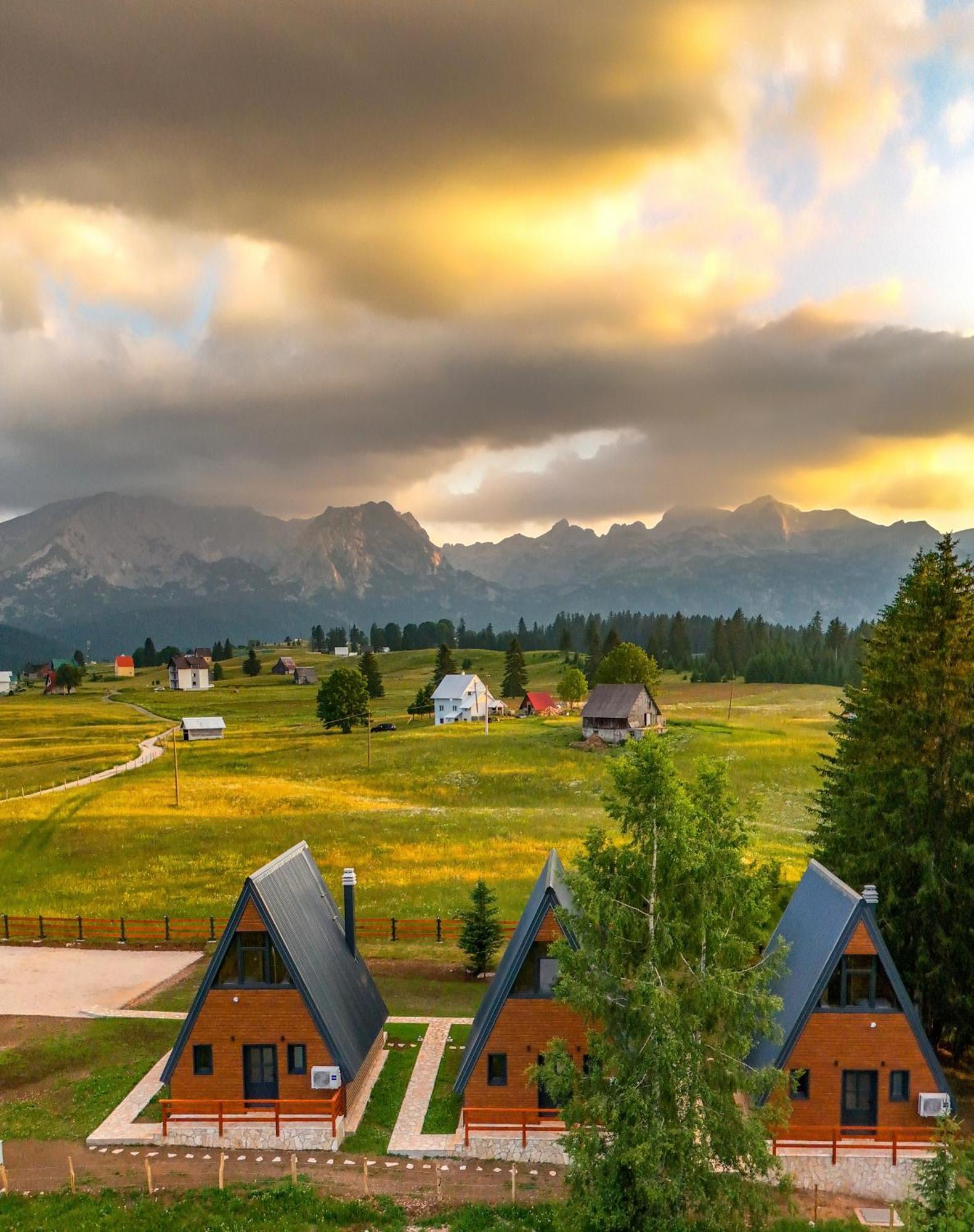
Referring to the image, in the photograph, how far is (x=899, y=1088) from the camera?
2344 cm

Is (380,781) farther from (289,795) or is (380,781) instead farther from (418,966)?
(418,966)

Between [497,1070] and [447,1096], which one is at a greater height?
[497,1070]

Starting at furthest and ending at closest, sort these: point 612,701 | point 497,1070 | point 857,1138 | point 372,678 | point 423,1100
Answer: point 372,678 → point 612,701 → point 423,1100 → point 497,1070 → point 857,1138

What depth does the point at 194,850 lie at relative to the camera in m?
56.2

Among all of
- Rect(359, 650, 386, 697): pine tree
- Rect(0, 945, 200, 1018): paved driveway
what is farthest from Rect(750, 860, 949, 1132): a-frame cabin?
Rect(359, 650, 386, 697): pine tree

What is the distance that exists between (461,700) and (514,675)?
30.4m

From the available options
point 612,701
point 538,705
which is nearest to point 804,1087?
point 612,701

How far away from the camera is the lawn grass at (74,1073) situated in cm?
2520

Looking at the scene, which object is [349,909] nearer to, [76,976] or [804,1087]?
[804,1087]

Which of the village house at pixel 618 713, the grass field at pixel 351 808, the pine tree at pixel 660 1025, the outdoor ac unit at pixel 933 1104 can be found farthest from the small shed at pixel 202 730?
the pine tree at pixel 660 1025

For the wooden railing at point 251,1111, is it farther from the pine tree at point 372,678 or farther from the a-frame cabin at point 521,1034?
the pine tree at point 372,678

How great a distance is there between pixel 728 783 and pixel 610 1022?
6973 millimetres

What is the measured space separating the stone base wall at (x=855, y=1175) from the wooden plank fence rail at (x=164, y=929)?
19.6m

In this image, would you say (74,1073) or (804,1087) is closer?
(804,1087)
